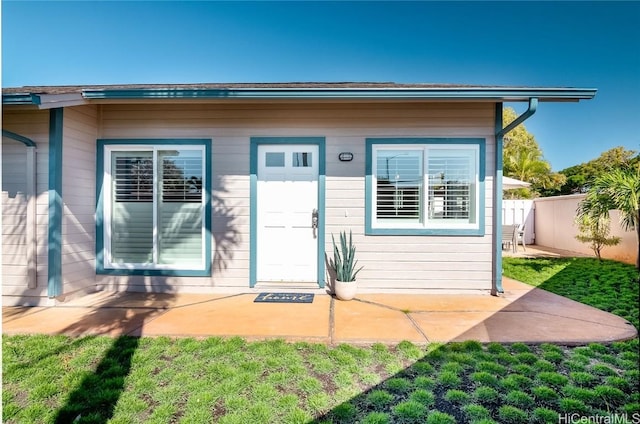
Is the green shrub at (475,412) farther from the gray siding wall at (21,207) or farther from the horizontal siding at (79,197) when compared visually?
the gray siding wall at (21,207)

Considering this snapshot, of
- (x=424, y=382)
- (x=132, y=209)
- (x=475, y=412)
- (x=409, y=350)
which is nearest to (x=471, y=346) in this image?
(x=409, y=350)

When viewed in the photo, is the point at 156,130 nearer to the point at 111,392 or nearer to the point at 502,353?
the point at 111,392

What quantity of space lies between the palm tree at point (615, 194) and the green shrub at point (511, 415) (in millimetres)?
5203

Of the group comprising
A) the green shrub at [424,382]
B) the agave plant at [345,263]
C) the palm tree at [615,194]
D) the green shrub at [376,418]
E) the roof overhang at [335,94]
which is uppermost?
the roof overhang at [335,94]

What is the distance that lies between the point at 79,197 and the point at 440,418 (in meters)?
5.14

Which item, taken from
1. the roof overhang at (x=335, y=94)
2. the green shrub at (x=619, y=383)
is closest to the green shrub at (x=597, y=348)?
the green shrub at (x=619, y=383)

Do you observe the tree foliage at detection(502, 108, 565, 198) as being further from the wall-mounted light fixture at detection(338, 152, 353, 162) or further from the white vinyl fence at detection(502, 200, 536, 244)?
the wall-mounted light fixture at detection(338, 152, 353, 162)

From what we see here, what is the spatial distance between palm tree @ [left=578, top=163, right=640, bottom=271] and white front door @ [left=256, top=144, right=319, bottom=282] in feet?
18.0

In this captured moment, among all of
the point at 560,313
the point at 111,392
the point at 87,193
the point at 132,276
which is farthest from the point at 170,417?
the point at 560,313

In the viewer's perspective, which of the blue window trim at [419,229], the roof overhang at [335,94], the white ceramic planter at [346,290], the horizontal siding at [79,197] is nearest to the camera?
the roof overhang at [335,94]

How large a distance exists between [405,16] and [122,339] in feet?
33.0

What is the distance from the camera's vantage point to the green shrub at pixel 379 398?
2.01 metres

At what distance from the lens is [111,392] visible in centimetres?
210

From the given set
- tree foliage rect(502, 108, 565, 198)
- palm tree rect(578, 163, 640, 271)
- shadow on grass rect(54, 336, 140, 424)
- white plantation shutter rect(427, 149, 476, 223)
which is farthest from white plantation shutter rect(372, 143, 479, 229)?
tree foliage rect(502, 108, 565, 198)
